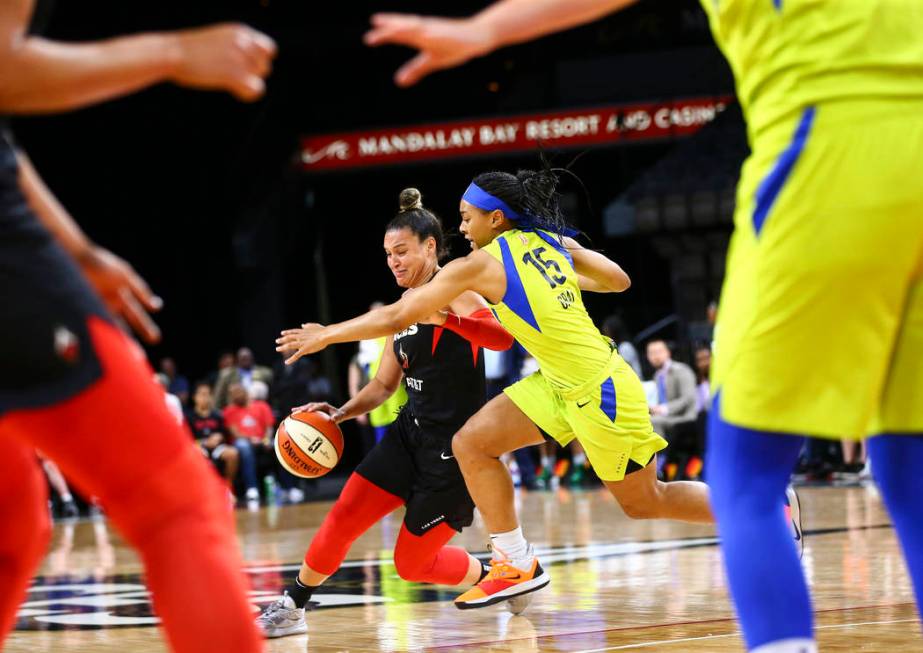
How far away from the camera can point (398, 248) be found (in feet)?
18.4

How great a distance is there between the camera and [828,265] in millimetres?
2184

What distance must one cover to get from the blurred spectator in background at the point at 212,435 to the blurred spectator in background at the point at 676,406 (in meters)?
5.02

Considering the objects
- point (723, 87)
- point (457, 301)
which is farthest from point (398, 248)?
point (723, 87)

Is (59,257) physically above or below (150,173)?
below

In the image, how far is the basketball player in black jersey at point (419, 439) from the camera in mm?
5375

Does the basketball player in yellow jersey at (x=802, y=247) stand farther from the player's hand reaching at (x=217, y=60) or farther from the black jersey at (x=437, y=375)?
the black jersey at (x=437, y=375)

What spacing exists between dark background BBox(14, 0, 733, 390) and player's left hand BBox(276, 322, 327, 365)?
16509 mm

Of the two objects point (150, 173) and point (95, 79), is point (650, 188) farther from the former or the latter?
point (95, 79)

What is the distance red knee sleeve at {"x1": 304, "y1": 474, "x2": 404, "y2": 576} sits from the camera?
5.28 meters

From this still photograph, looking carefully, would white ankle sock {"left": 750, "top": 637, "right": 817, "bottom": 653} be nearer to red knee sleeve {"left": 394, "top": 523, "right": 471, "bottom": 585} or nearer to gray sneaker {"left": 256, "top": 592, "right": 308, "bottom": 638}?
gray sneaker {"left": 256, "top": 592, "right": 308, "bottom": 638}

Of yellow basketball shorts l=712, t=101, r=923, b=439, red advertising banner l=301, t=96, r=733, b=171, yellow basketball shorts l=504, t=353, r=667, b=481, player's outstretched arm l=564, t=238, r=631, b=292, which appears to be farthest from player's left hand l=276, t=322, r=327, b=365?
red advertising banner l=301, t=96, r=733, b=171

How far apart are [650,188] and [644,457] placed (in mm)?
14880

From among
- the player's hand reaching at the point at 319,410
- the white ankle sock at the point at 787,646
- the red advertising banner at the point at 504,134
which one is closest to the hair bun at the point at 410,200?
the player's hand reaching at the point at 319,410

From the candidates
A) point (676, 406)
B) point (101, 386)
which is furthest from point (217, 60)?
point (676, 406)
